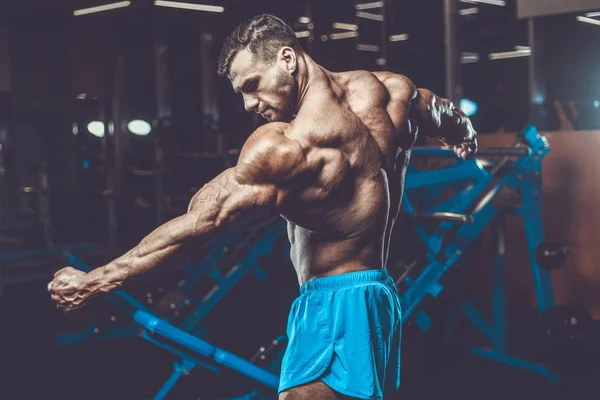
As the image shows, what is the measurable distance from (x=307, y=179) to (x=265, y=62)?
1.03 ft

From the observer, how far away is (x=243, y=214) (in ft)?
4.83

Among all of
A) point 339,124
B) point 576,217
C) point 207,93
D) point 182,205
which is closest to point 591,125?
point 576,217

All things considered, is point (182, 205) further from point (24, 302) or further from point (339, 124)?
point (339, 124)

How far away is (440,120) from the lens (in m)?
2.04

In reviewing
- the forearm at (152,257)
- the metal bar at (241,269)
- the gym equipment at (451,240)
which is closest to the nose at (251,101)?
the forearm at (152,257)

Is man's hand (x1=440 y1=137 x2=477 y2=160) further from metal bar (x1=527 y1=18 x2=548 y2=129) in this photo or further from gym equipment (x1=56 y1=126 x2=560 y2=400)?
metal bar (x1=527 y1=18 x2=548 y2=129)

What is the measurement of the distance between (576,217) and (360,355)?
3.17 metres

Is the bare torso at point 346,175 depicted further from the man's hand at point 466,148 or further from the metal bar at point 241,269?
the metal bar at point 241,269

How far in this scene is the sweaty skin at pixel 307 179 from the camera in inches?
57.7

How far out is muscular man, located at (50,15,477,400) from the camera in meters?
1.47

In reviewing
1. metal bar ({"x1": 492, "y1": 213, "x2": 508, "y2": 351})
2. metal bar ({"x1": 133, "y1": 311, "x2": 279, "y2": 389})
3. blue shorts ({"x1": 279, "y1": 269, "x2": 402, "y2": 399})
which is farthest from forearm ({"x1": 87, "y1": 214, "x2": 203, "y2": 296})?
metal bar ({"x1": 492, "y1": 213, "x2": 508, "y2": 351})

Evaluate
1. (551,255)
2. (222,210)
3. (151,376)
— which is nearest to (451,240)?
(551,255)

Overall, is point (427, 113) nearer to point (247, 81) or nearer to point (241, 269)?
point (247, 81)

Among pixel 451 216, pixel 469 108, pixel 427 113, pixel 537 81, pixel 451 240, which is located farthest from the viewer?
pixel 469 108
